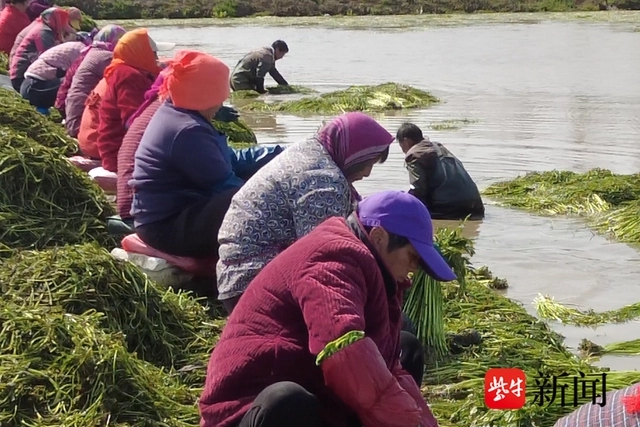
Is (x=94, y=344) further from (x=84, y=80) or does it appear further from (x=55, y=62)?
(x=55, y=62)

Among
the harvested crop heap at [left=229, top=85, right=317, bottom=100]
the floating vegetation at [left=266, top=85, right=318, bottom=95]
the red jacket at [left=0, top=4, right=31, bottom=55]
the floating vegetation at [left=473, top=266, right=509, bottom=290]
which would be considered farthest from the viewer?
the floating vegetation at [left=266, top=85, right=318, bottom=95]

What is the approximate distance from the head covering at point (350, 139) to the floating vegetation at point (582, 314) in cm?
178

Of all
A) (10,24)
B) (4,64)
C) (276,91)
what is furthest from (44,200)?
(276,91)

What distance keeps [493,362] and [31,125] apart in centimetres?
436

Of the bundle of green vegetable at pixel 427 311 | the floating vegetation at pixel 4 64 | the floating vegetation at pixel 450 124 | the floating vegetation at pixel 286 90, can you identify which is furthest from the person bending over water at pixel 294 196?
the floating vegetation at pixel 286 90

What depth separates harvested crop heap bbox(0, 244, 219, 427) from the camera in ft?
12.5

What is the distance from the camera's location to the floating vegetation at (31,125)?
24.0 feet

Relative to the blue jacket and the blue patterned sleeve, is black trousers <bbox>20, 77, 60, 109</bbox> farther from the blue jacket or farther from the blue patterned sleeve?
the blue patterned sleeve

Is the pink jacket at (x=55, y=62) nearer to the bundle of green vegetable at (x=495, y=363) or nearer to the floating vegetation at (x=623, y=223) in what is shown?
the floating vegetation at (x=623, y=223)

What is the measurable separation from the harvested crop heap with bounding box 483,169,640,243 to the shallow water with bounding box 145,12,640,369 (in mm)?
193

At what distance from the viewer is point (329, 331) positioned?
8.98 feet

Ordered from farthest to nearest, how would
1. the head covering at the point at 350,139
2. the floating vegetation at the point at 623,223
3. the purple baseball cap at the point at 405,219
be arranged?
the floating vegetation at the point at 623,223 < the head covering at the point at 350,139 < the purple baseball cap at the point at 405,219

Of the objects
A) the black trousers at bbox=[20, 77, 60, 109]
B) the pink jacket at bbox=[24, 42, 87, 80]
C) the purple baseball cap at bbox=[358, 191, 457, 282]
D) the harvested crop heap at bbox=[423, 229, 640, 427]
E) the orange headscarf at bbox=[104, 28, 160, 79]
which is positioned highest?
the purple baseball cap at bbox=[358, 191, 457, 282]

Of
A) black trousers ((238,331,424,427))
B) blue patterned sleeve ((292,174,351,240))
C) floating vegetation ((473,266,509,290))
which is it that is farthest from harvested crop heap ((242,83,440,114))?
black trousers ((238,331,424,427))
